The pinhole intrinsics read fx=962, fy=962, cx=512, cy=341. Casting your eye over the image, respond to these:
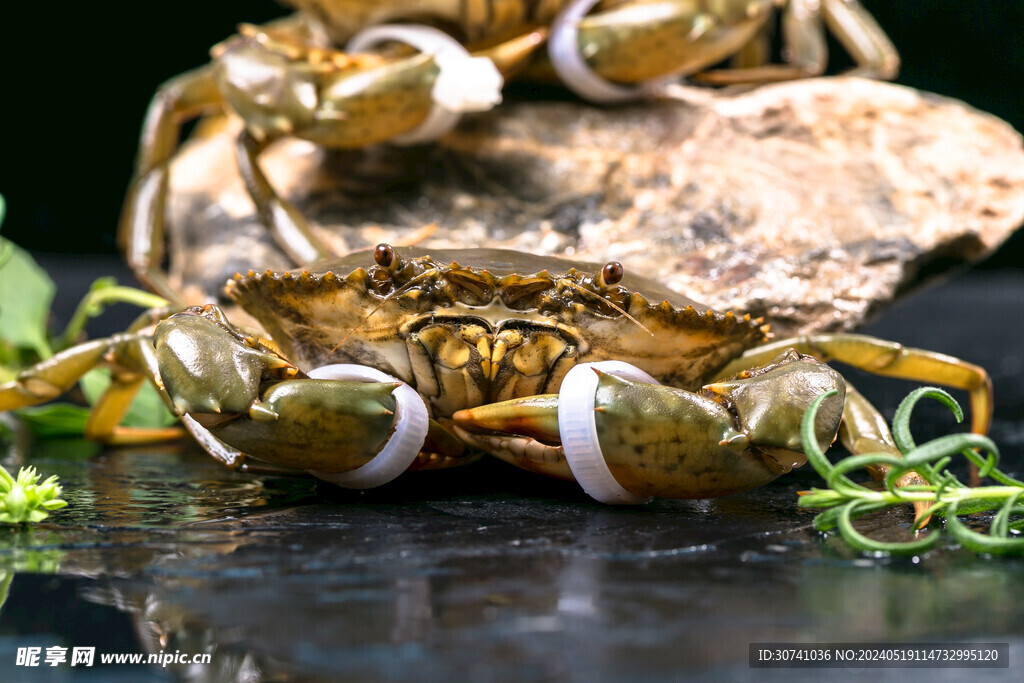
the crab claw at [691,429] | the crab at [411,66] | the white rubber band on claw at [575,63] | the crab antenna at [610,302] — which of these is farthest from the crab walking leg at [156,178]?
the crab claw at [691,429]

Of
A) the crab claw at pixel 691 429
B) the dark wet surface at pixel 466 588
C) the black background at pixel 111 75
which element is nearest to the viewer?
the dark wet surface at pixel 466 588

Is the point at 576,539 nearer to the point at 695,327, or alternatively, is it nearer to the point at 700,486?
the point at 700,486

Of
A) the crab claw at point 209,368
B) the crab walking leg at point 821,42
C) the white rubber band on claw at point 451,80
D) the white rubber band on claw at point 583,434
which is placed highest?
the crab walking leg at point 821,42

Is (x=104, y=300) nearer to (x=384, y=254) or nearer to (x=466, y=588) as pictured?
(x=384, y=254)

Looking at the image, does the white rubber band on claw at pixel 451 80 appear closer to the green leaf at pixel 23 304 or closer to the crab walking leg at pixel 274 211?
the crab walking leg at pixel 274 211

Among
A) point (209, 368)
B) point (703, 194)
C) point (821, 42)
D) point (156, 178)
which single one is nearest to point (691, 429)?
point (209, 368)

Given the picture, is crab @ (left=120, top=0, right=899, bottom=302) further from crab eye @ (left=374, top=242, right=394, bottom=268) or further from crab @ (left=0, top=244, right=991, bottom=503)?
crab eye @ (left=374, top=242, right=394, bottom=268)

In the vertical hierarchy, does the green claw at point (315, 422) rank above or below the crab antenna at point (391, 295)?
below

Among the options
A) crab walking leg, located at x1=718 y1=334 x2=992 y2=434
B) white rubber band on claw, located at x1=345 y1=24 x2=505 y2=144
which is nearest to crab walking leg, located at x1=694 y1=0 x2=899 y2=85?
white rubber band on claw, located at x1=345 y1=24 x2=505 y2=144
